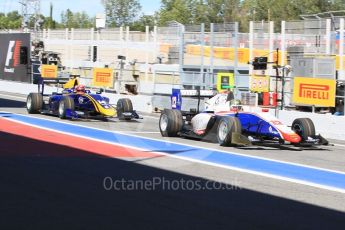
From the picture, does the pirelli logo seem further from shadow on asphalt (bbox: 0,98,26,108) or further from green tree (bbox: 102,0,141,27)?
green tree (bbox: 102,0,141,27)

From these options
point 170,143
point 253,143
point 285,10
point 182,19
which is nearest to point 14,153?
point 170,143

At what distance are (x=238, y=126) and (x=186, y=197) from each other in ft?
18.3

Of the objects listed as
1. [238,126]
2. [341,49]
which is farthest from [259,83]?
[238,126]

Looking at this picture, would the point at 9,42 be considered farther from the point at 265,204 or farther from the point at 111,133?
the point at 265,204

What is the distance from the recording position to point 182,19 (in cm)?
9819

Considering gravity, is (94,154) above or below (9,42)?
below

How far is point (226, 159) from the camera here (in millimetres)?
12391

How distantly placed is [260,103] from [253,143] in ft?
30.8

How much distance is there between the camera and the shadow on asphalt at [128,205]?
6.70m

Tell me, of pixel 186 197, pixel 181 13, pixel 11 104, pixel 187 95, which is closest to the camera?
pixel 186 197

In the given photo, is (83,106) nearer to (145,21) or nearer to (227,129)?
(227,129)

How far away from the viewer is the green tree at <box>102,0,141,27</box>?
4001 inches

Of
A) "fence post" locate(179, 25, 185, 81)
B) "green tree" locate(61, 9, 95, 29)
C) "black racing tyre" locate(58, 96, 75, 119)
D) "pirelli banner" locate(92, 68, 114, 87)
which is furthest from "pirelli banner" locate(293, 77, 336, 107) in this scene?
"green tree" locate(61, 9, 95, 29)

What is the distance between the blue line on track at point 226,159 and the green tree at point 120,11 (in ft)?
282
